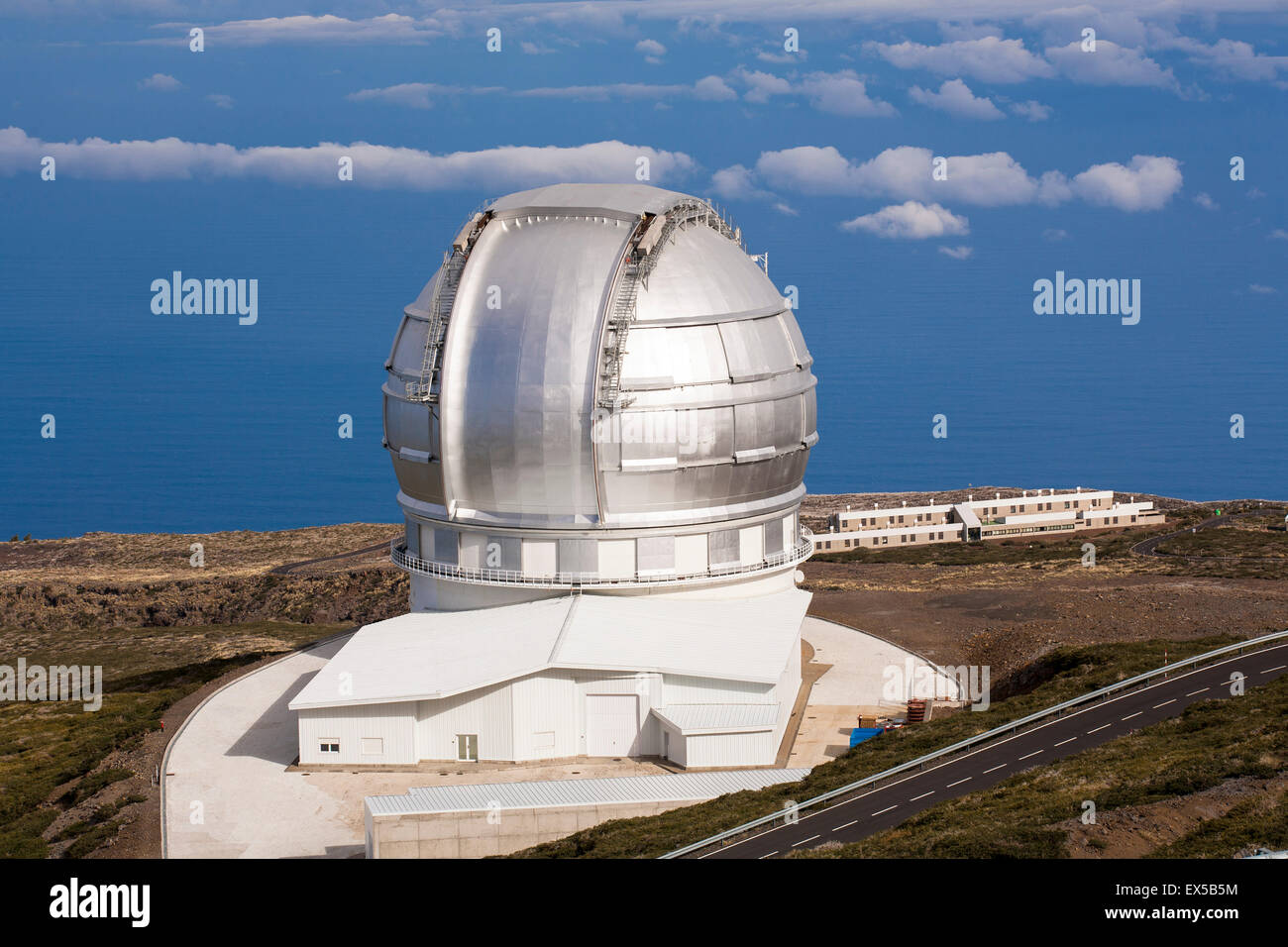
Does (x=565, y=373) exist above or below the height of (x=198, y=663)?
above

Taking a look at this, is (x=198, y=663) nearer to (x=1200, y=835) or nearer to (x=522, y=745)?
(x=522, y=745)

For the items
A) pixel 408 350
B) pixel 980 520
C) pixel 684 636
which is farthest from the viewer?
pixel 980 520

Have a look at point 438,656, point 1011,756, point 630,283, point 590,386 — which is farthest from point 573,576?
point 1011,756

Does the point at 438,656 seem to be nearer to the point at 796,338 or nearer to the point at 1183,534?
the point at 796,338

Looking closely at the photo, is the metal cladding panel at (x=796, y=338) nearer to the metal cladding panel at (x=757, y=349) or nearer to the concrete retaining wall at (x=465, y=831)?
the metal cladding panel at (x=757, y=349)

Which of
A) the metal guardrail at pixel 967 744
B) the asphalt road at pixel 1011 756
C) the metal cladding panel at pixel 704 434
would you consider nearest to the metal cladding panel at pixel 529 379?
the metal cladding panel at pixel 704 434

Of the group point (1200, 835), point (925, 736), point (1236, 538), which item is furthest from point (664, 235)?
point (1236, 538)

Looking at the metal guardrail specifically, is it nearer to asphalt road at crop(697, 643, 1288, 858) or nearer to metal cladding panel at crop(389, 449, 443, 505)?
asphalt road at crop(697, 643, 1288, 858)
